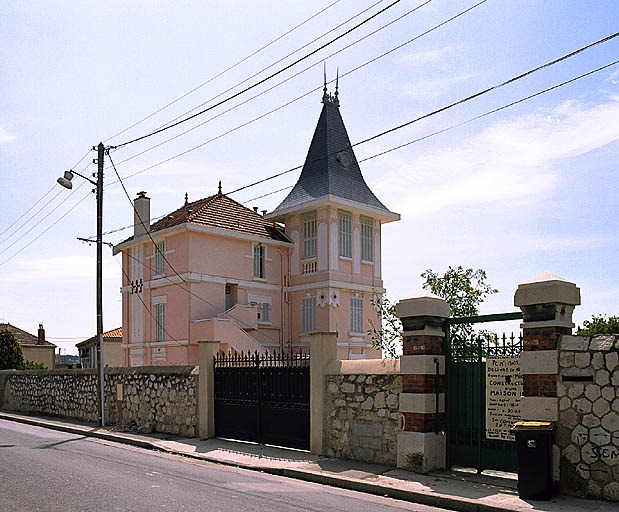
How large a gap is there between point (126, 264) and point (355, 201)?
13.0 metres

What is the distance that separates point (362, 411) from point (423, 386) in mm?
1687

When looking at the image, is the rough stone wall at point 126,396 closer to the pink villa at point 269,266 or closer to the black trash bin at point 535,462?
the pink villa at point 269,266

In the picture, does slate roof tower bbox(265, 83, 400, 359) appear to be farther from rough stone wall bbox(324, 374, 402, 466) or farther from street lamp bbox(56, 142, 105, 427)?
rough stone wall bbox(324, 374, 402, 466)

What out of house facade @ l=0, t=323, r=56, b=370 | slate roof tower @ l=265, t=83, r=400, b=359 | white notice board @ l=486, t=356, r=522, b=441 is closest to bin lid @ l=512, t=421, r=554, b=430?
white notice board @ l=486, t=356, r=522, b=441

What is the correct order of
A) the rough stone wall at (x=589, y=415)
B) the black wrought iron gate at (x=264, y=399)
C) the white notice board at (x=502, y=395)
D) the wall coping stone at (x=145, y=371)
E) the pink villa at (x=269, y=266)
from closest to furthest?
the rough stone wall at (x=589, y=415)
the white notice board at (x=502, y=395)
the black wrought iron gate at (x=264, y=399)
the wall coping stone at (x=145, y=371)
the pink villa at (x=269, y=266)

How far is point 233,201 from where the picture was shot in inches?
1527

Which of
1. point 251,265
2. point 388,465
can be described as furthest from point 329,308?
point 388,465

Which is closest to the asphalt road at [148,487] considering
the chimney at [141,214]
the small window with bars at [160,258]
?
the small window with bars at [160,258]

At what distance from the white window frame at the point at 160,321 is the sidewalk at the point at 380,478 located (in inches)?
734

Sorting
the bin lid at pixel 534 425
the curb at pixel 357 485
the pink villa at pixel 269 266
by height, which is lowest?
the curb at pixel 357 485

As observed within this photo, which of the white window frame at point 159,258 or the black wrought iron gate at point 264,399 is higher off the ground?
the white window frame at point 159,258

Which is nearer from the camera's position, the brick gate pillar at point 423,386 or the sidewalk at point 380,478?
the sidewalk at point 380,478

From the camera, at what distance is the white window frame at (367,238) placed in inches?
1500

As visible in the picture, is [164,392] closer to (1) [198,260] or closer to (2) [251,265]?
(1) [198,260]
